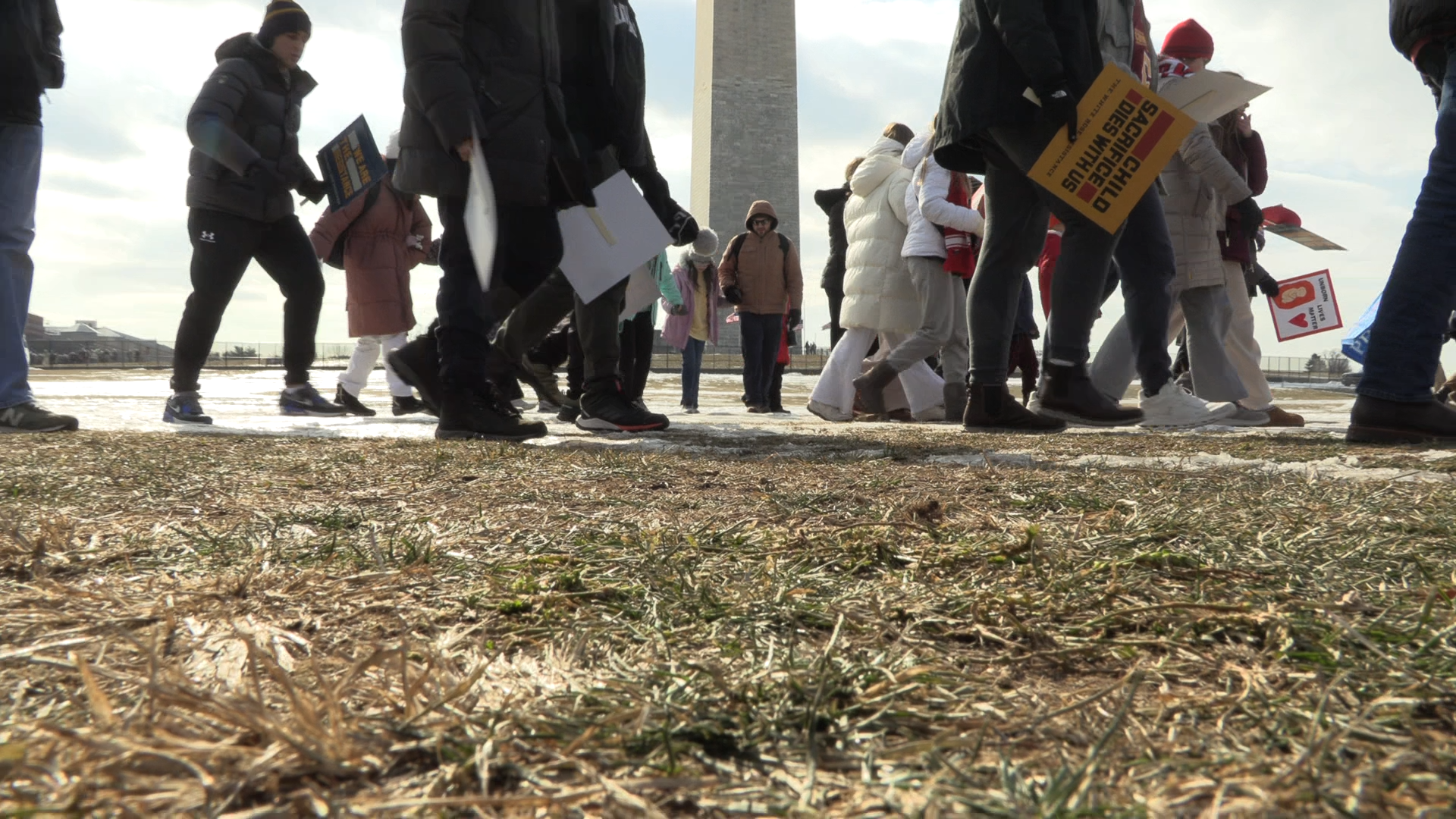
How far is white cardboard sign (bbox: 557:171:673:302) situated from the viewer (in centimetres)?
400

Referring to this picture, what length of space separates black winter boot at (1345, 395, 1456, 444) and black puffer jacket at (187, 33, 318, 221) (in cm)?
Result: 452

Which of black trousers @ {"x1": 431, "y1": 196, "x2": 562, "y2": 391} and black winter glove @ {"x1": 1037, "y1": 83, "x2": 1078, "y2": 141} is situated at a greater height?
black winter glove @ {"x1": 1037, "y1": 83, "x2": 1078, "y2": 141}

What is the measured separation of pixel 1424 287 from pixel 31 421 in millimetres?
4554

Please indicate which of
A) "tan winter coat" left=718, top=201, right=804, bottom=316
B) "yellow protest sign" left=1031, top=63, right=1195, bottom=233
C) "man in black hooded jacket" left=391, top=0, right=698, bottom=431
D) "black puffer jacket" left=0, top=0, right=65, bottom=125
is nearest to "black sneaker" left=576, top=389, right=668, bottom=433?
"man in black hooded jacket" left=391, top=0, right=698, bottom=431

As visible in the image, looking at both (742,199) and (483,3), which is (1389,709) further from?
(742,199)

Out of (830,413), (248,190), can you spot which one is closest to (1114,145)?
(830,413)

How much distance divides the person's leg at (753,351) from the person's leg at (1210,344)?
341 cm

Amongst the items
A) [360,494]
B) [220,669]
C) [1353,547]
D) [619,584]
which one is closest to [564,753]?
[220,669]

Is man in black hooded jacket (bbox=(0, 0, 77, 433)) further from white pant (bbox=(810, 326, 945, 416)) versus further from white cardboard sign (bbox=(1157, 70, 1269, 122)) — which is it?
white cardboard sign (bbox=(1157, 70, 1269, 122))

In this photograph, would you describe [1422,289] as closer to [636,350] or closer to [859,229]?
[859,229]

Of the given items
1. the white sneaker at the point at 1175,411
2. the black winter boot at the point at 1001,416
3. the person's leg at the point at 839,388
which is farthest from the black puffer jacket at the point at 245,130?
the white sneaker at the point at 1175,411

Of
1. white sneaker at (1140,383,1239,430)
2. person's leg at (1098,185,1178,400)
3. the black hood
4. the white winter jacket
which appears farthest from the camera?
the white winter jacket

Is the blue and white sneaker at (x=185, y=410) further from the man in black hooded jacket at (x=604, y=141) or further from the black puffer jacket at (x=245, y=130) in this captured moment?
the man in black hooded jacket at (x=604, y=141)

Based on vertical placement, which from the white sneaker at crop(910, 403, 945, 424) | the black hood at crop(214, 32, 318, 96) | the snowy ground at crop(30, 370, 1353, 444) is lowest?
the snowy ground at crop(30, 370, 1353, 444)
